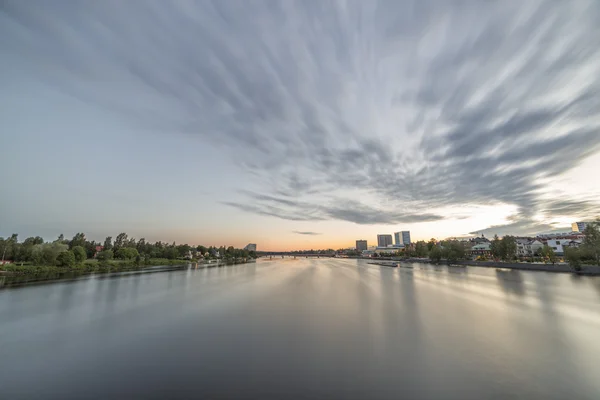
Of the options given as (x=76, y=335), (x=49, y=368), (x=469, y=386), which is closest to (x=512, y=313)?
(x=469, y=386)

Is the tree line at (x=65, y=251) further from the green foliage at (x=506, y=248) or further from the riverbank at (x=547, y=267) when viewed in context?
the green foliage at (x=506, y=248)

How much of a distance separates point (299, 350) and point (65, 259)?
2626 inches

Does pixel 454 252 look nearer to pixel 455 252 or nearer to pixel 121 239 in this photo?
pixel 455 252

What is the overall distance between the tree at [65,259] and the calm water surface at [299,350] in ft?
128

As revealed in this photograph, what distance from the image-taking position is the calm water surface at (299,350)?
354 inches

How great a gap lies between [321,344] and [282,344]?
2.08 meters

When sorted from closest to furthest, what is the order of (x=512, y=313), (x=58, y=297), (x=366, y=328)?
(x=366, y=328) → (x=512, y=313) → (x=58, y=297)

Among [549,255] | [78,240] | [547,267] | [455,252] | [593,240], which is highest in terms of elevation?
[78,240]

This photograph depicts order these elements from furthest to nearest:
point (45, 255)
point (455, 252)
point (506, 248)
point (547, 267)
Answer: point (455, 252), point (506, 248), point (547, 267), point (45, 255)

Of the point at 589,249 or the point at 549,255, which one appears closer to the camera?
the point at 589,249

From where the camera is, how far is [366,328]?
52.2ft

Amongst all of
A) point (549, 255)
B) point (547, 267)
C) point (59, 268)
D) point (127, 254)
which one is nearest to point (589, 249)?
point (547, 267)

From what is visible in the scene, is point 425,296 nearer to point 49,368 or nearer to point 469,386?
point 469,386

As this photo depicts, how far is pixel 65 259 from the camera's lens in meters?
54.1
